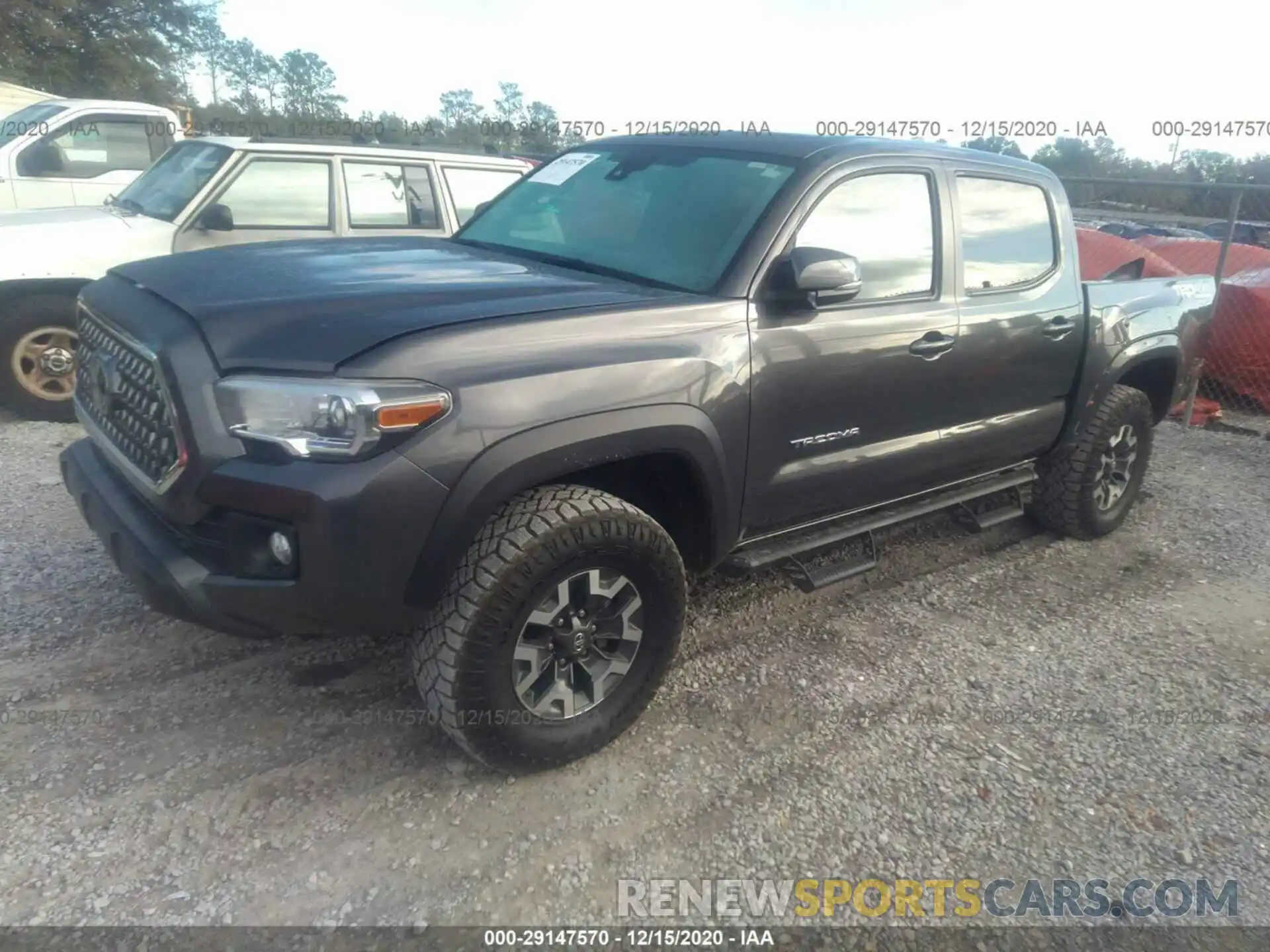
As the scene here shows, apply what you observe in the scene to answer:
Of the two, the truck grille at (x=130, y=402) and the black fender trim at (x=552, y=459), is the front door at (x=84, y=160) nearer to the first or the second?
the truck grille at (x=130, y=402)

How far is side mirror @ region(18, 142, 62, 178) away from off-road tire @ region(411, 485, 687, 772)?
780 centimetres

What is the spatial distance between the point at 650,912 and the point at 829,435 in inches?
66.0

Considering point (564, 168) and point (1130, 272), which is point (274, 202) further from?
point (1130, 272)

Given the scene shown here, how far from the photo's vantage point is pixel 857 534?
3.58m

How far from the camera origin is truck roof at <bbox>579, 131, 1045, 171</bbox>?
3297mm

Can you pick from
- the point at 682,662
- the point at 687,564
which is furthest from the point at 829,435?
the point at 682,662

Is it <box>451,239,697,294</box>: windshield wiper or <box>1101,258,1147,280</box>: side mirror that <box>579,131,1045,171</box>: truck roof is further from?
<box>1101,258,1147,280</box>: side mirror

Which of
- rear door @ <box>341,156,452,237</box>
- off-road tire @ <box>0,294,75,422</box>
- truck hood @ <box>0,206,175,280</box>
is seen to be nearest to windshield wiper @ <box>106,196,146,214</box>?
truck hood @ <box>0,206,175,280</box>

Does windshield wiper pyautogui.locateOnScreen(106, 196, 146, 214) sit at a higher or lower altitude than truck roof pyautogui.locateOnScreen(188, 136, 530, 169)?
lower

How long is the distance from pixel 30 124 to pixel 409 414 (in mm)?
8537

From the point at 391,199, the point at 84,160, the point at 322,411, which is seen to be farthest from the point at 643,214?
the point at 84,160

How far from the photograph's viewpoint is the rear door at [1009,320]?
12.1ft

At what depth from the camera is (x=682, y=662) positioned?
11.3ft

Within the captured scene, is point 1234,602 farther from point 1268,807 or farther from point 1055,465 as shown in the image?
point 1268,807
